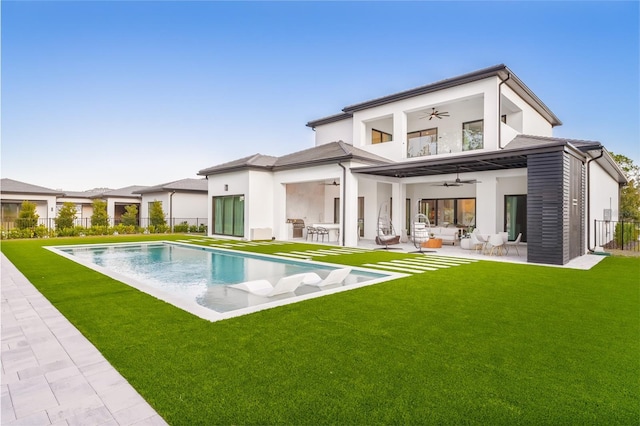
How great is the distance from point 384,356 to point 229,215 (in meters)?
18.6

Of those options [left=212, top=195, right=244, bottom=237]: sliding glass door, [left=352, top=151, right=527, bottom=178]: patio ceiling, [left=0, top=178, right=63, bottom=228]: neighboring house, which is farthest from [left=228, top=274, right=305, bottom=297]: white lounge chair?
[left=0, top=178, right=63, bottom=228]: neighboring house

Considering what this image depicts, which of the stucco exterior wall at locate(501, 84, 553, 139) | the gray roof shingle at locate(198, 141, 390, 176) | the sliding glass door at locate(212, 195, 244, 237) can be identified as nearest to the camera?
the stucco exterior wall at locate(501, 84, 553, 139)

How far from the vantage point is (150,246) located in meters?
17.9

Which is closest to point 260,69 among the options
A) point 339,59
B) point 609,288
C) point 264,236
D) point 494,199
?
point 339,59

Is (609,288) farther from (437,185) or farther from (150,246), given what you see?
(150,246)

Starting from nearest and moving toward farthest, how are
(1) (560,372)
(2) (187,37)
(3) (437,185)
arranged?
(1) (560,372)
(2) (187,37)
(3) (437,185)

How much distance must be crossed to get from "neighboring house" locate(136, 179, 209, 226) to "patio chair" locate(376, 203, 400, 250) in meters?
15.8

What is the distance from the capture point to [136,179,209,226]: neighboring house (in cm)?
2828

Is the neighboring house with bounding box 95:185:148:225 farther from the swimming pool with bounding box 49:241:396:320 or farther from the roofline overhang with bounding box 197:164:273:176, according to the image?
the swimming pool with bounding box 49:241:396:320

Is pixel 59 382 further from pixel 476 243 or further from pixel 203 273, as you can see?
pixel 476 243

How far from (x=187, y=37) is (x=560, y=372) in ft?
62.2

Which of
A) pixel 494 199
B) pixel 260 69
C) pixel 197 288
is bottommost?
pixel 197 288

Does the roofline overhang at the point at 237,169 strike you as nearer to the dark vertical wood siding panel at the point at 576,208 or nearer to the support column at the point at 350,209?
the support column at the point at 350,209

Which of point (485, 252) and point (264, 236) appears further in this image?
point (264, 236)
